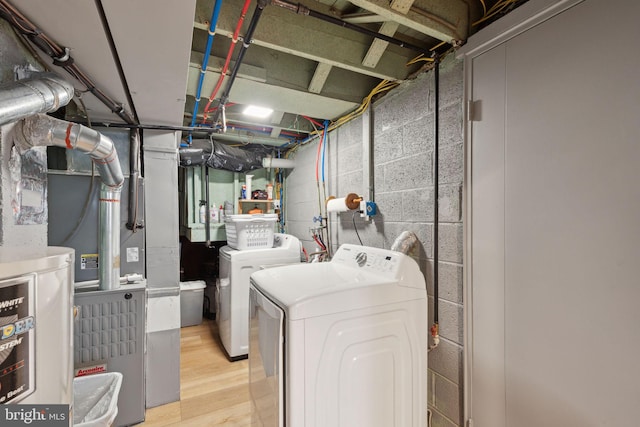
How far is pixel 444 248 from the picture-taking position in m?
1.51

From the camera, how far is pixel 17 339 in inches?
24.5

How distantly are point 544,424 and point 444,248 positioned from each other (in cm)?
80

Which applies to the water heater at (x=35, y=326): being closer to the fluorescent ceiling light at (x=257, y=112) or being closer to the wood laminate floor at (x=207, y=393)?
the wood laminate floor at (x=207, y=393)

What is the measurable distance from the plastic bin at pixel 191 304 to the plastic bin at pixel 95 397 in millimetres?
1945

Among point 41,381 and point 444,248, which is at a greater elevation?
point 444,248

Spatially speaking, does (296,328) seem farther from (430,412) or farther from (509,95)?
(509,95)

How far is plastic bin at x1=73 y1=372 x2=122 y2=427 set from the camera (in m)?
1.28

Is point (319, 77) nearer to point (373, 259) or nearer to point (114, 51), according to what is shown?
point (114, 51)

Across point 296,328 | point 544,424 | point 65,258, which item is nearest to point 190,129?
point 65,258

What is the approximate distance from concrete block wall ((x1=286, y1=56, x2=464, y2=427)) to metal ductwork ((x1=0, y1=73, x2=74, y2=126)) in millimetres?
1738

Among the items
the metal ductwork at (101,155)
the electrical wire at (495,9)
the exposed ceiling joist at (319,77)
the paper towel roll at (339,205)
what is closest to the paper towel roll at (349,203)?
the paper towel roll at (339,205)

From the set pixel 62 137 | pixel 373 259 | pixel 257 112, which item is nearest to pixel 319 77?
pixel 257 112

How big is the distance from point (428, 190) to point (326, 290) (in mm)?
877

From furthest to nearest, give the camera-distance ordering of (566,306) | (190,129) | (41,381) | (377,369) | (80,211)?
(190,129) → (80,211) → (377,369) → (566,306) → (41,381)
